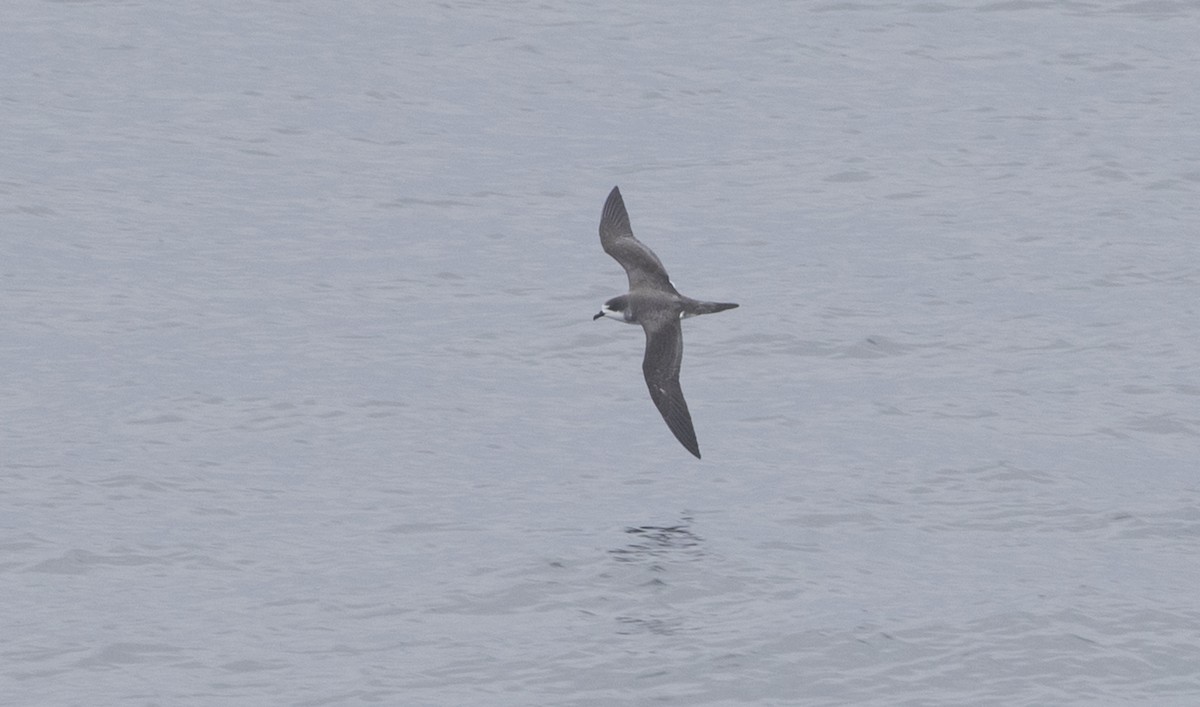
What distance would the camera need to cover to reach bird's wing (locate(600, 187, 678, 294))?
24.4m

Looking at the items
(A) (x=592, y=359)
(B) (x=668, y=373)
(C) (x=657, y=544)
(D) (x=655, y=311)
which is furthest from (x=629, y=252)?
(C) (x=657, y=544)

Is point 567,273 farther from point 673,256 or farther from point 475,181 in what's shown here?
point 475,181

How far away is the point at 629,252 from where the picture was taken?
24.9m

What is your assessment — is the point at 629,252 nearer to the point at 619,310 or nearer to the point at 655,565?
the point at 619,310

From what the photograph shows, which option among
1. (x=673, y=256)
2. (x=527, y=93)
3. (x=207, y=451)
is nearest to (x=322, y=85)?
(x=527, y=93)

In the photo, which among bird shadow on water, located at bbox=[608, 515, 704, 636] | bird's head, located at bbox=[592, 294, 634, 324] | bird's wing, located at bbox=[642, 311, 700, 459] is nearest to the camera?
bird shadow on water, located at bbox=[608, 515, 704, 636]

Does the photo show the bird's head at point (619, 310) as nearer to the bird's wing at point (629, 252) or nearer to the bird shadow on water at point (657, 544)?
the bird's wing at point (629, 252)

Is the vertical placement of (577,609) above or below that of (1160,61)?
below

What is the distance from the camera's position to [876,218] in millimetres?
33906

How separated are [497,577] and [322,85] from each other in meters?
23.4

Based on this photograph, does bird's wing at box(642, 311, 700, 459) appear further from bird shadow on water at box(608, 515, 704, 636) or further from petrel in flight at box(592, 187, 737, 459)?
bird shadow on water at box(608, 515, 704, 636)

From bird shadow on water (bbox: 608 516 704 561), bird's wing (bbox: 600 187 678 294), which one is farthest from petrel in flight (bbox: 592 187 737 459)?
bird shadow on water (bbox: 608 516 704 561)

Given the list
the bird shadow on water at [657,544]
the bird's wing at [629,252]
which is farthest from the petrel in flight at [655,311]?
the bird shadow on water at [657,544]

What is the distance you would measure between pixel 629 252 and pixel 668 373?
8.13 feet
